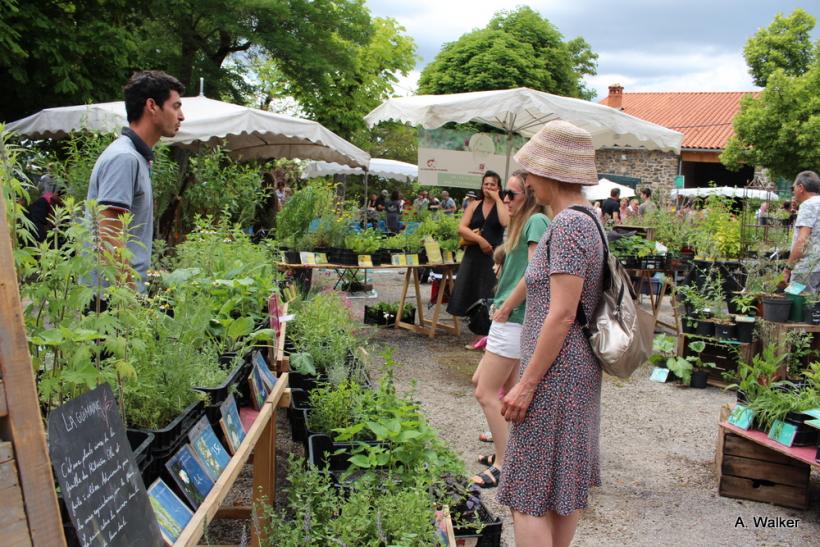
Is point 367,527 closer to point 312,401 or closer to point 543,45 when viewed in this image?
point 312,401

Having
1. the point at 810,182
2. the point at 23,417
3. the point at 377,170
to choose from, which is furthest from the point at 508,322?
the point at 377,170

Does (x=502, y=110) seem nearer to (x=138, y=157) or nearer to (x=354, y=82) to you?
(x=138, y=157)

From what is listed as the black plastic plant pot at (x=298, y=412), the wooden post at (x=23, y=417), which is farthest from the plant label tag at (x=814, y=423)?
the wooden post at (x=23, y=417)

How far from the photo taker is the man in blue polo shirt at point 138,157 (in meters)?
2.48

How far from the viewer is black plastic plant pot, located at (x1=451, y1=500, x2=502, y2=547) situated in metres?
2.48

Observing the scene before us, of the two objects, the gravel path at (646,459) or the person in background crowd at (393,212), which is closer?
the gravel path at (646,459)

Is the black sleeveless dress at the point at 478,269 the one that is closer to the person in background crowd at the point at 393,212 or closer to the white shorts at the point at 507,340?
the white shorts at the point at 507,340

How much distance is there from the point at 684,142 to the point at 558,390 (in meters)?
29.4

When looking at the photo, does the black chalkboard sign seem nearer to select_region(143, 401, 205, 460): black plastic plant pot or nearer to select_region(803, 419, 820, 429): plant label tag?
select_region(143, 401, 205, 460): black plastic plant pot

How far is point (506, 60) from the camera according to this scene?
86.8 ft

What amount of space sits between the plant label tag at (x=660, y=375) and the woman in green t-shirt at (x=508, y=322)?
3.03 meters

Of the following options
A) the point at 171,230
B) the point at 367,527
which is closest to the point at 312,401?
the point at 367,527

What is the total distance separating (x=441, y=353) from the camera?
6.91 m

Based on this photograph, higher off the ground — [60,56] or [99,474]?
[60,56]
